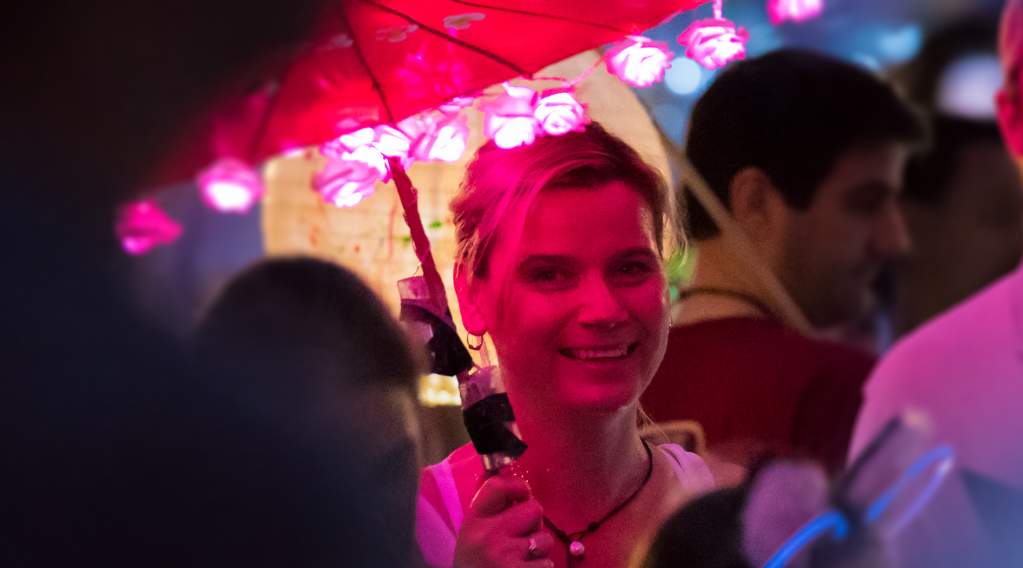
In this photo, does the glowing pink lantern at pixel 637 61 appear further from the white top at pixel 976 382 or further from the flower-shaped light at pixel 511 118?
the white top at pixel 976 382

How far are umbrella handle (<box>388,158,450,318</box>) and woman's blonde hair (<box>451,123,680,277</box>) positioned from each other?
3cm

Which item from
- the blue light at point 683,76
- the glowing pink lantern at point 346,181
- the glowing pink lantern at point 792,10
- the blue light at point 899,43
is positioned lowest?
the glowing pink lantern at point 346,181

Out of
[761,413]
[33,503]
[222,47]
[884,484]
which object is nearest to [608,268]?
[761,413]

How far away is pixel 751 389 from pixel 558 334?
0.20 metres

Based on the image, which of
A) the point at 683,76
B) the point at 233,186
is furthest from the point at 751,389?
the point at 233,186

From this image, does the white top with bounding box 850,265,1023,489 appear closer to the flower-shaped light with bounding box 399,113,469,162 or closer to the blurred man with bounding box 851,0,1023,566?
the blurred man with bounding box 851,0,1023,566

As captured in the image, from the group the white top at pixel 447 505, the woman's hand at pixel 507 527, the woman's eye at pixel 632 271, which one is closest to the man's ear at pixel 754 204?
the woman's eye at pixel 632 271

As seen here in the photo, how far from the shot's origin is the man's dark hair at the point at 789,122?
40.9 inches

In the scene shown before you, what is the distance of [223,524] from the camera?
108 cm

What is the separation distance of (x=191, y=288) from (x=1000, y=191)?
764mm

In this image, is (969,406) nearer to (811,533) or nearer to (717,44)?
(811,533)

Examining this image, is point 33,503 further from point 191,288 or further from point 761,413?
point 761,413

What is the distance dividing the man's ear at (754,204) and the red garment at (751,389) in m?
0.09

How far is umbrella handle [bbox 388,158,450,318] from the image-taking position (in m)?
1.03
